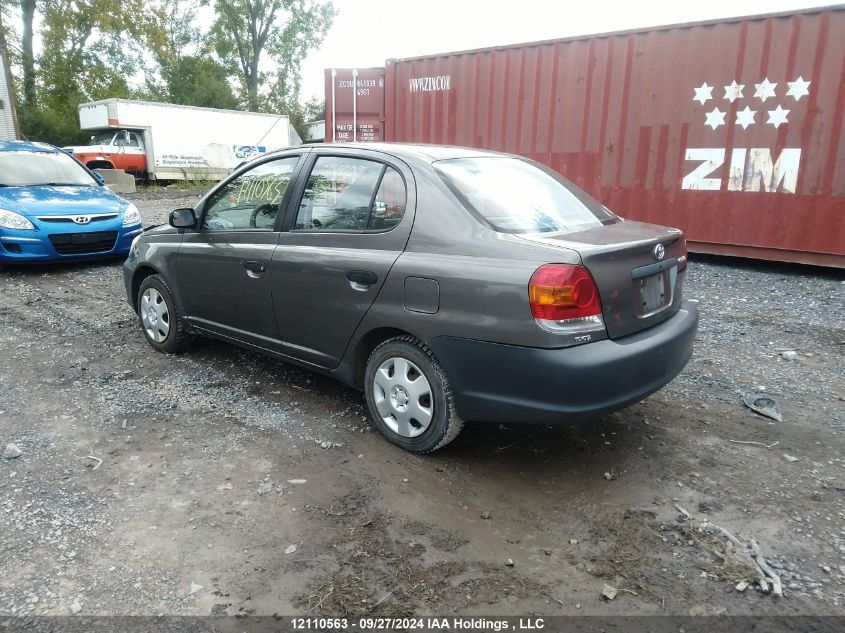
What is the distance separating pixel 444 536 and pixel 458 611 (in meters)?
0.46

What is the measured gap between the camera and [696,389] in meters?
4.33

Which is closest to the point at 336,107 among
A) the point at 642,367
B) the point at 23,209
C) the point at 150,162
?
the point at 23,209

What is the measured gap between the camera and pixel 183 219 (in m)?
4.44

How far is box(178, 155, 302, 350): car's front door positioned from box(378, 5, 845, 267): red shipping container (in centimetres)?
583

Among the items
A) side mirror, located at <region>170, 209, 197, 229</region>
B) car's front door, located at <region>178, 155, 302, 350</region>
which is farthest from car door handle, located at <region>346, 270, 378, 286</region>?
side mirror, located at <region>170, 209, 197, 229</region>

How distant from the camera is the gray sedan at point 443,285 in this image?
282 cm

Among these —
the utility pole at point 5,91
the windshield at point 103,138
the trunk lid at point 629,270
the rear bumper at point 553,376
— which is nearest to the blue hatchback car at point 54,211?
the rear bumper at point 553,376

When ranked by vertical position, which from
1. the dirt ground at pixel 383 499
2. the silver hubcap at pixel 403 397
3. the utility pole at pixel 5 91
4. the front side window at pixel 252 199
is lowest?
the dirt ground at pixel 383 499

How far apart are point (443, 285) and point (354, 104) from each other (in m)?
8.62

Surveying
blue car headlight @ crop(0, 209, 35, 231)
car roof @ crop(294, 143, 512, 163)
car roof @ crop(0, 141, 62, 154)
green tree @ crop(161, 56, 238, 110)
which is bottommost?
blue car headlight @ crop(0, 209, 35, 231)

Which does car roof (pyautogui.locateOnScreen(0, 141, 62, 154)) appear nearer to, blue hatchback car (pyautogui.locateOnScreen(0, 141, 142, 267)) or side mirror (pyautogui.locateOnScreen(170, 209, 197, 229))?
blue hatchback car (pyautogui.locateOnScreen(0, 141, 142, 267))

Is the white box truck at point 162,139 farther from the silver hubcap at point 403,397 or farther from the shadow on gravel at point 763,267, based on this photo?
the silver hubcap at point 403,397

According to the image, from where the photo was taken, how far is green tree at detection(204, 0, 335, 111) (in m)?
42.8

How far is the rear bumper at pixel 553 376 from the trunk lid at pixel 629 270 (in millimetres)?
108
